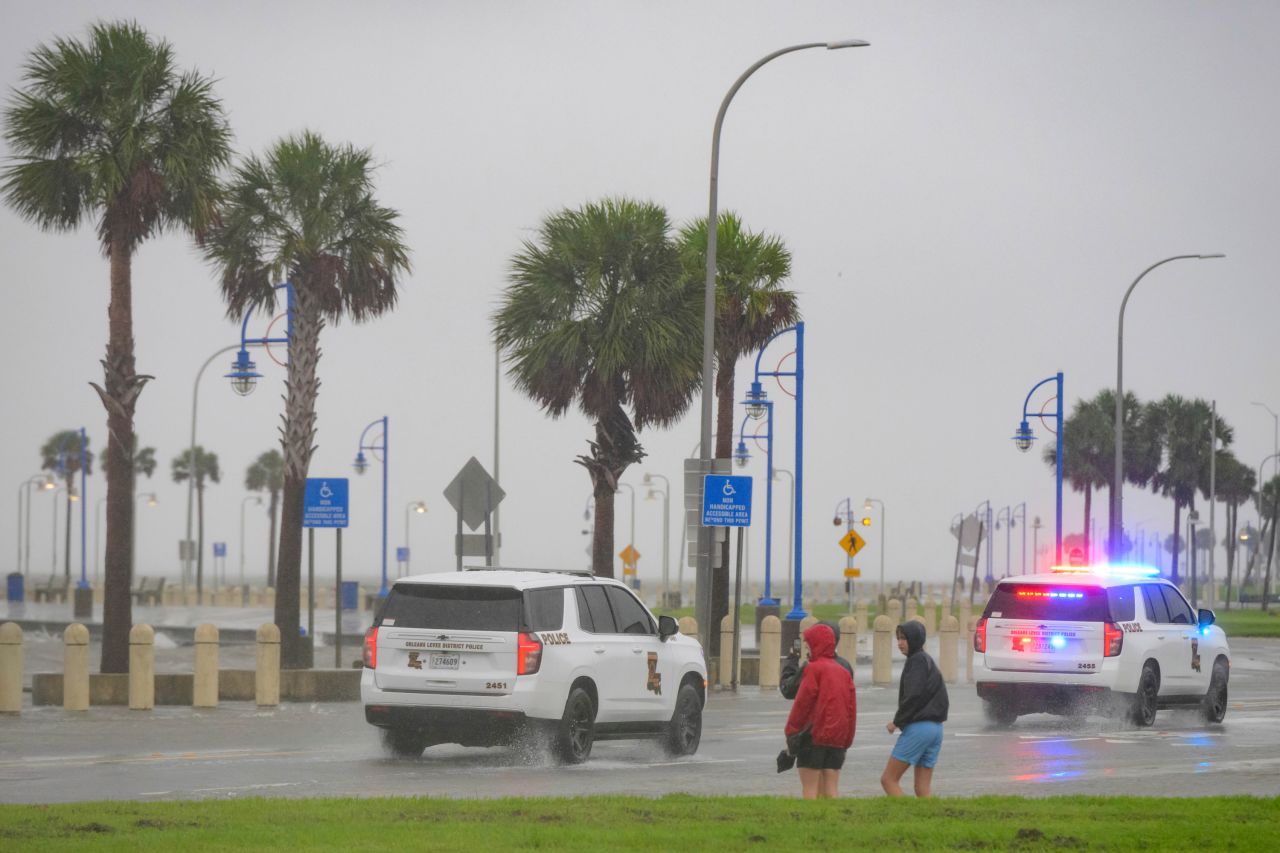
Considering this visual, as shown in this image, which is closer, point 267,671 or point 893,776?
point 893,776

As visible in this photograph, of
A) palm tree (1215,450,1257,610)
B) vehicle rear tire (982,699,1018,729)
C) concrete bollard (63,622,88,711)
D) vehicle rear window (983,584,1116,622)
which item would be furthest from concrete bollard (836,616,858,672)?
palm tree (1215,450,1257,610)

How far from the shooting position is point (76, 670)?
23156mm

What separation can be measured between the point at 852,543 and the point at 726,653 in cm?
1548

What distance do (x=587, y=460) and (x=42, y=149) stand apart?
1231cm

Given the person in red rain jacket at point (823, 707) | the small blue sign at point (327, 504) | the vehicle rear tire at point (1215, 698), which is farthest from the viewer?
the small blue sign at point (327, 504)

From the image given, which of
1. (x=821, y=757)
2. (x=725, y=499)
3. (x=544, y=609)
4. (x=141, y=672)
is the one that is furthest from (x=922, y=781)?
(x=725, y=499)

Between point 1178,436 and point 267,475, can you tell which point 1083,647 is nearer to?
point 1178,436

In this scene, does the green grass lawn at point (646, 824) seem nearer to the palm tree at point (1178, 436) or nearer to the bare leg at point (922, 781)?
the bare leg at point (922, 781)

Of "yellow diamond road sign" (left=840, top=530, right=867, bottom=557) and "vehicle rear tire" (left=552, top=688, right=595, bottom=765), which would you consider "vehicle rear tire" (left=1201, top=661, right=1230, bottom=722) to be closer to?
"vehicle rear tire" (left=552, top=688, right=595, bottom=765)

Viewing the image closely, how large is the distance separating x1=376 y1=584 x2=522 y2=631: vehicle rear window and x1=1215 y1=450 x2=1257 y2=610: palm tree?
334 ft

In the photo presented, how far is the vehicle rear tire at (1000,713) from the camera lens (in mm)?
22812

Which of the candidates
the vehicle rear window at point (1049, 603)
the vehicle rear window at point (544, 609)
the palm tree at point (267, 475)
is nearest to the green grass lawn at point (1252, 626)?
the vehicle rear window at point (1049, 603)

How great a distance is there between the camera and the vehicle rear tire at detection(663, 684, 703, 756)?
60.3 ft

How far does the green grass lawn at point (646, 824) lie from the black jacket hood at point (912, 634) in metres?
1.03
